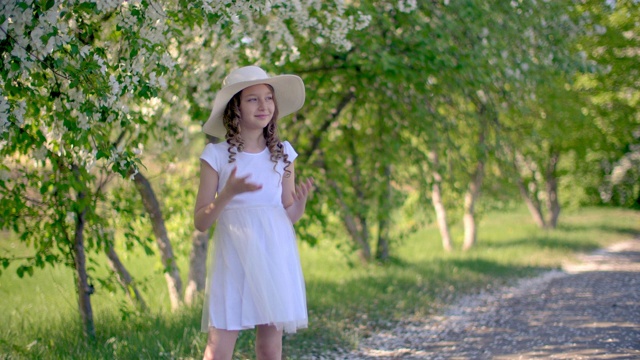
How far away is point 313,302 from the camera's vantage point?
751 centimetres

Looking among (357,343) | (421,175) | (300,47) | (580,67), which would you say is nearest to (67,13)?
(300,47)

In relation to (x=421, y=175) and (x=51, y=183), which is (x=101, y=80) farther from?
(x=421, y=175)

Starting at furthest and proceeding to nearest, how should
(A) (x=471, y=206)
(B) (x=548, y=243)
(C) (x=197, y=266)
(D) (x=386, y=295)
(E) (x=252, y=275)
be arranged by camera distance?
(B) (x=548, y=243) < (A) (x=471, y=206) < (D) (x=386, y=295) < (C) (x=197, y=266) < (E) (x=252, y=275)

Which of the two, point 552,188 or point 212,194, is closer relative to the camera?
point 212,194

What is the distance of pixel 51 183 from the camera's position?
462 centimetres

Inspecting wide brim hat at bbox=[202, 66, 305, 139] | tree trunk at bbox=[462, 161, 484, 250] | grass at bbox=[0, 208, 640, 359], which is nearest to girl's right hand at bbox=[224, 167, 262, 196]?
wide brim hat at bbox=[202, 66, 305, 139]

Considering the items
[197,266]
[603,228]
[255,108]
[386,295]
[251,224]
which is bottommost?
[386,295]

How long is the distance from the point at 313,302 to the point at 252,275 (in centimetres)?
410

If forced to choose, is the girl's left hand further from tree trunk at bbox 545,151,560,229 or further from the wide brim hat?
tree trunk at bbox 545,151,560,229

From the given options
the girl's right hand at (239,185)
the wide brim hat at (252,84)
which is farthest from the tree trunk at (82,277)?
the girl's right hand at (239,185)

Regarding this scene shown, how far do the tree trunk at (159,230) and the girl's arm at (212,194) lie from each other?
9.76 ft

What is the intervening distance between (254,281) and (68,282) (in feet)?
16.8

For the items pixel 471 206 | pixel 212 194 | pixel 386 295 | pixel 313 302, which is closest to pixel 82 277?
pixel 212 194

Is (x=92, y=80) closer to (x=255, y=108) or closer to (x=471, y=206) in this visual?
(x=255, y=108)
